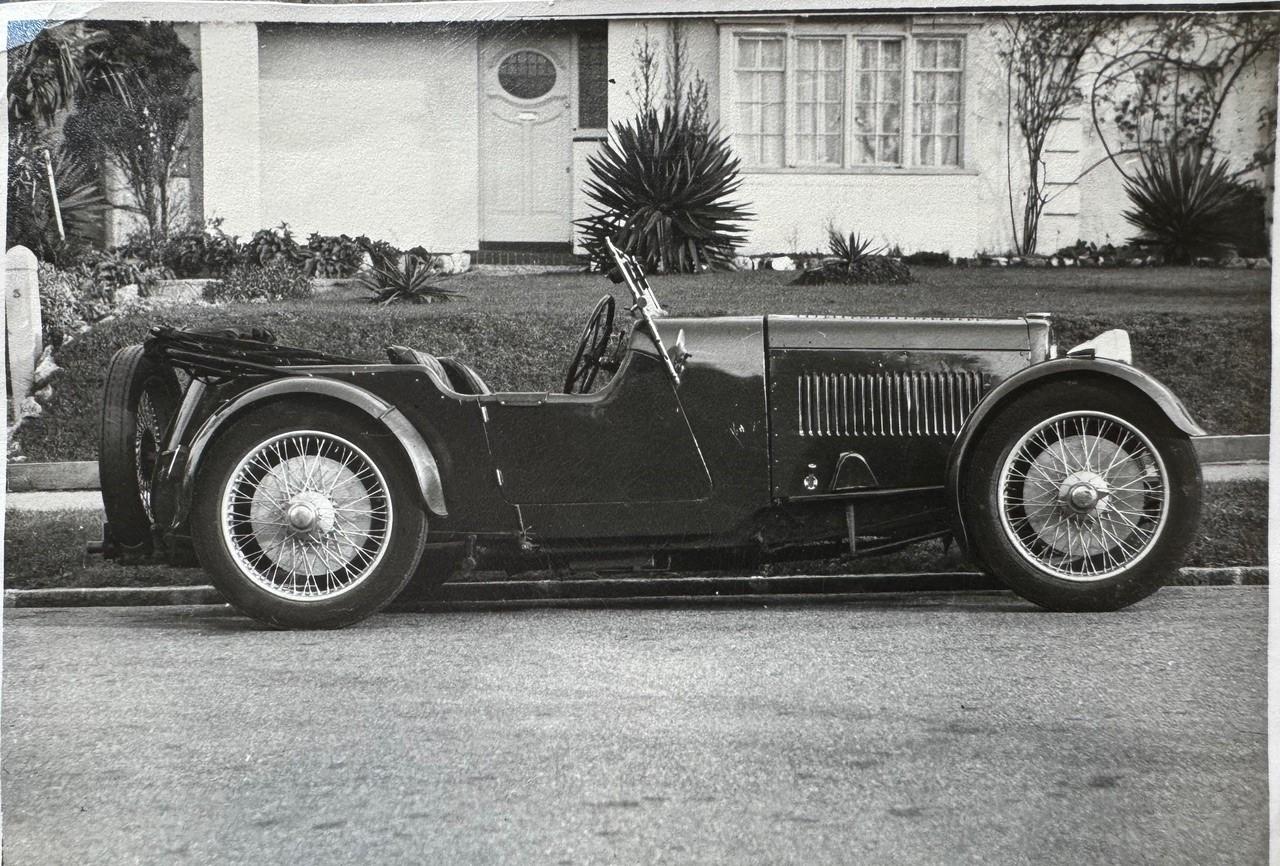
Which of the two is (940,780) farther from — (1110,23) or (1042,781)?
(1110,23)

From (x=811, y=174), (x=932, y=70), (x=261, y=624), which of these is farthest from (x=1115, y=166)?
(x=261, y=624)

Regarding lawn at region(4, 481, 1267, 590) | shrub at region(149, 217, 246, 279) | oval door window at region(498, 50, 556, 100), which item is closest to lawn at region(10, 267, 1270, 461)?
shrub at region(149, 217, 246, 279)

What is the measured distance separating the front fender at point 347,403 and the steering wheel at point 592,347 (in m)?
0.51

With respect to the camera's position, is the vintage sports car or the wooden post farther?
the wooden post

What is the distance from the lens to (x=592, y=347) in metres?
3.76

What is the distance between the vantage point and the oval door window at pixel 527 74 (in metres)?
3.56

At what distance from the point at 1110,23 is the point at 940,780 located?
7.76 ft

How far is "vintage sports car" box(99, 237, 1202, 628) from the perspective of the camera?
3455 mm

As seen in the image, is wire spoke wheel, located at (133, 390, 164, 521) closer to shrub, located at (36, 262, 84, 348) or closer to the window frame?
shrub, located at (36, 262, 84, 348)

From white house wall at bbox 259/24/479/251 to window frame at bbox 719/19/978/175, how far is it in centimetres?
81

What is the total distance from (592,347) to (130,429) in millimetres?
1465

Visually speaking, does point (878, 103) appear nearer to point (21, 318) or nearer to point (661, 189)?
point (661, 189)

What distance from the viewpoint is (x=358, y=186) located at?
12.0ft

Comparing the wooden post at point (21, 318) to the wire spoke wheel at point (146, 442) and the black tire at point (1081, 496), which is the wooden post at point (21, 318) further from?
the black tire at point (1081, 496)
